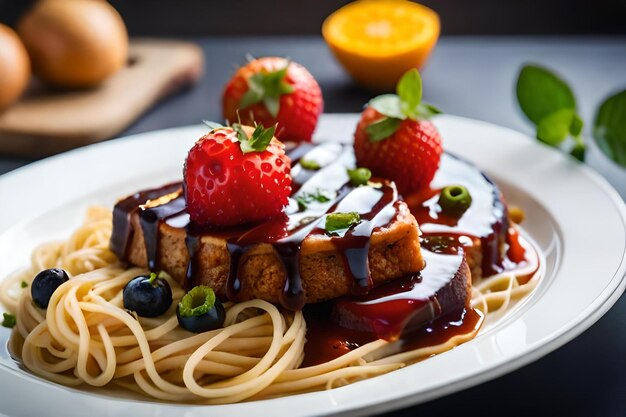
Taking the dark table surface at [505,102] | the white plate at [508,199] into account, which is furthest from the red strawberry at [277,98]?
the dark table surface at [505,102]

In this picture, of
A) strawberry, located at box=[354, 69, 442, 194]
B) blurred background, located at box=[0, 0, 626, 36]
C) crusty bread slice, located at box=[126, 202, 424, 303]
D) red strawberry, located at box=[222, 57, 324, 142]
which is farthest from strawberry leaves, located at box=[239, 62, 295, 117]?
blurred background, located at box=[0, 0, 626, 36]

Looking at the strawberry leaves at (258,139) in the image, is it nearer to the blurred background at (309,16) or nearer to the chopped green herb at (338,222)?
the chopped green herb at (338,222)

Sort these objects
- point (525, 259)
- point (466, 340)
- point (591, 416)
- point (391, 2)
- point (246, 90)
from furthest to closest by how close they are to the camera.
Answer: point (391, 2)
point (246, 90)
point (525, 259)
point (466, 340)
point (591, 416)

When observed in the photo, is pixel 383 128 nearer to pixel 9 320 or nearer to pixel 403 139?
pixel 403 139

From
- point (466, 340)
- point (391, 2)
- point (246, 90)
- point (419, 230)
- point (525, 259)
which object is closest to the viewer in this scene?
point (466, 340)

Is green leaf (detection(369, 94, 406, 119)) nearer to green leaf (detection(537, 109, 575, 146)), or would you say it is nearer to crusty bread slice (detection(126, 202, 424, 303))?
crusty bread slice (detection(126, 202, 424, 303))

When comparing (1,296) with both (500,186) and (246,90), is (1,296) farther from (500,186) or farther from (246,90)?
(500,186)

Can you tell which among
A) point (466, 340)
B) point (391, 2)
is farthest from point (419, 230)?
point (391, 2)
